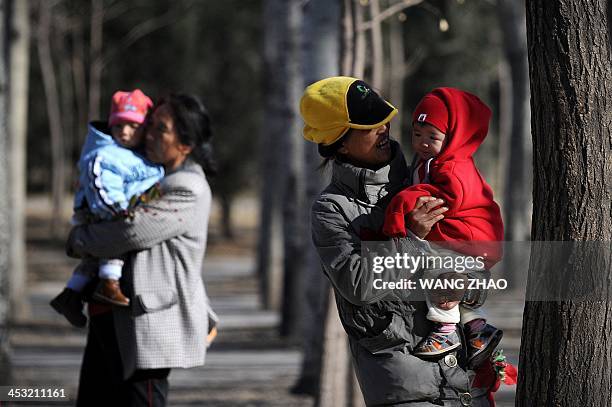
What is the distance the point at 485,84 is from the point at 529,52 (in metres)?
35.3

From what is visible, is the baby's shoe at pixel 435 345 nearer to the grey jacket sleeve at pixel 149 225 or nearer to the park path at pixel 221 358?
the grey jacket sleeve at pixel 149 225

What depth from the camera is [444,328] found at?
3.77 m

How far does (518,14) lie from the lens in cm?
1895

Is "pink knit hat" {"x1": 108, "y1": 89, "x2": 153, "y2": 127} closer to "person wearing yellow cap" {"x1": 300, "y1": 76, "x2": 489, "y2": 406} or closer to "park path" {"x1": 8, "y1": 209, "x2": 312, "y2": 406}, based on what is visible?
"person wearing yellow cap" {"x1": 300, "y1": 76, "x2": 489, "y2": 406}

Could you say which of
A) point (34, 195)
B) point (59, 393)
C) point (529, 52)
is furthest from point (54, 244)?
point (529, 52)

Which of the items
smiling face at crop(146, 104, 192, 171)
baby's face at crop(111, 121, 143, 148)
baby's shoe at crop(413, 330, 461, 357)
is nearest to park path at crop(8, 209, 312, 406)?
baby's face at crop(111, 121, 143, 148)

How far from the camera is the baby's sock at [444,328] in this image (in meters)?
3.77

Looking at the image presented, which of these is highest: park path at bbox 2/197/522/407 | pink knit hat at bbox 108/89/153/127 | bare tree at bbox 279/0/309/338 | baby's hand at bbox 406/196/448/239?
pink knit hat at bbox 108/89/153/127

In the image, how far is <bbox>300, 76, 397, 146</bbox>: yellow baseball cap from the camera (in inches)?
152

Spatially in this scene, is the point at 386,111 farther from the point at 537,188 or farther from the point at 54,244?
the point at 54,244

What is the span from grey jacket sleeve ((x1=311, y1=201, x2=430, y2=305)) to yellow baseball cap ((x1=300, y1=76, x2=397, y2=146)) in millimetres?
271

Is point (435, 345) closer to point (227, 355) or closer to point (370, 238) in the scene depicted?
point (370, 238)

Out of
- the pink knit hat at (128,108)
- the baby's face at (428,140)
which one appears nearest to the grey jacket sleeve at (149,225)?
the pink knit hat at (128,108)

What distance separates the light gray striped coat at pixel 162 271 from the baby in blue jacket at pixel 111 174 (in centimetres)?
16
